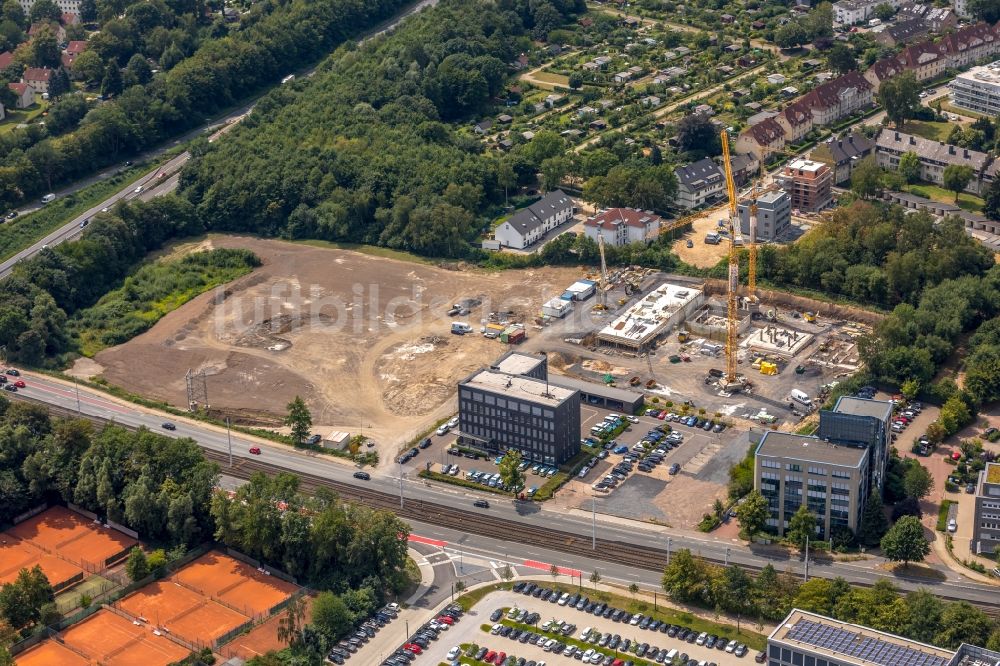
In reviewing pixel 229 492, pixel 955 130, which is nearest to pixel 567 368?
pixel 229 492

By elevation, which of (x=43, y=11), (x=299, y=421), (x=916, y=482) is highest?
(x=43, y=11)

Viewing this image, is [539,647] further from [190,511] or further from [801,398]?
[801,398]

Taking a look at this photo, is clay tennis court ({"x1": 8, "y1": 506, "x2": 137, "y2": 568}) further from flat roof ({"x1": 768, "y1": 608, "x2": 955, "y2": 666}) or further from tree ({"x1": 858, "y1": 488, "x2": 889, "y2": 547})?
tree ({"x1": 858, "y1": 488, "x2": 889, "y2": 547})

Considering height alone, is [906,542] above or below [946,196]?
below

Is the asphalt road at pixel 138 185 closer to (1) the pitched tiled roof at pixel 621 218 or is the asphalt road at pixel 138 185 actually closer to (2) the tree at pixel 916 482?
(1) the pitched tiled roof at pixel 621 218

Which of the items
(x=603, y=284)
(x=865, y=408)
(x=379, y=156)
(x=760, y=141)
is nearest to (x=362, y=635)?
(x=865, y=408)

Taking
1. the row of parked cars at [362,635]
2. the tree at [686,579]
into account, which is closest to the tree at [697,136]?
the tree at [686,579]

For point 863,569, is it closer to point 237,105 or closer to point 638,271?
point 638,271
